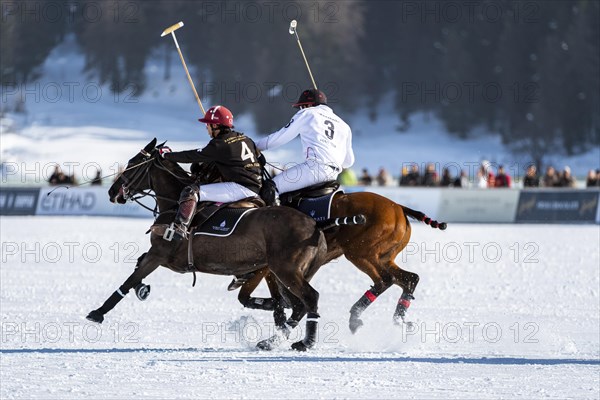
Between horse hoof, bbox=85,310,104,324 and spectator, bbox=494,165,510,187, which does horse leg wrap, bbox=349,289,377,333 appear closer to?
horse hoof, bbox=85,310,104,324

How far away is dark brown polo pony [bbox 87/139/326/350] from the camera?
10.0 meters

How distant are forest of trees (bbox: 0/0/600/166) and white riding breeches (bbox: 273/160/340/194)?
5616cm

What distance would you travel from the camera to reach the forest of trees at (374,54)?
6969cm

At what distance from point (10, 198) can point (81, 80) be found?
5748 centimetres

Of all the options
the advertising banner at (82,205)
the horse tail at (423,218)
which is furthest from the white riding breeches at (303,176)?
the advertising banner at (82,205)

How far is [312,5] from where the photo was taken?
262 ft

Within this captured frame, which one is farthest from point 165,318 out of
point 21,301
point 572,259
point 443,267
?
point 572,259

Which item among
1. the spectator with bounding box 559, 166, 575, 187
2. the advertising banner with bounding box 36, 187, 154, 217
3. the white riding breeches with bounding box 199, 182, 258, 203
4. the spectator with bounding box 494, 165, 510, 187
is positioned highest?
the spectator with bounding box 559, 166, 575, 187

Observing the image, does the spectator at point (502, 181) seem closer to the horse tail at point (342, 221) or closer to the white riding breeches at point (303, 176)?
the white riding breeches at point (303, 176)

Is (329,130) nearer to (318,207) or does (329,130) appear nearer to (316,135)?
(316,135)

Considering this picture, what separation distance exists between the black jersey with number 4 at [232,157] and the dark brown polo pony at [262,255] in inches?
18.5

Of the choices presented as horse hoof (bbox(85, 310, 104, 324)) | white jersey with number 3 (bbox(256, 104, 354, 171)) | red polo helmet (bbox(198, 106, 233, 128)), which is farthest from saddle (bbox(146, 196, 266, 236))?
horse hoof (bbox(85, 310, 104, 324))

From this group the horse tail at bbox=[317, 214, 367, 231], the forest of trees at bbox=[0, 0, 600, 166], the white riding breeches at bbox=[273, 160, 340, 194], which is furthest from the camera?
the forest of trees at bbox=[0, 0, 600, 166]

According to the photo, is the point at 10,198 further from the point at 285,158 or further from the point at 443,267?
the point at 285,158
